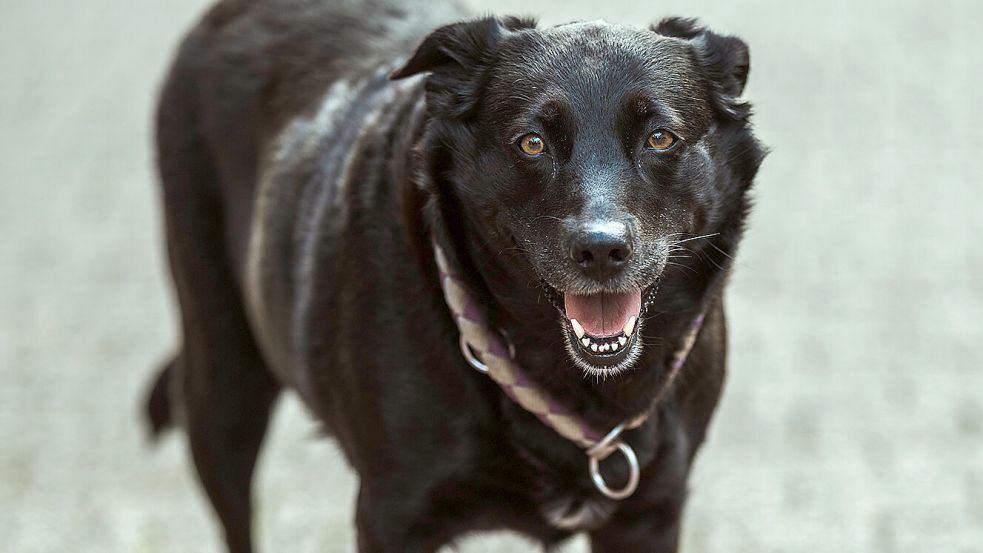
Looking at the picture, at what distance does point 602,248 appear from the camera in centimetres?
246

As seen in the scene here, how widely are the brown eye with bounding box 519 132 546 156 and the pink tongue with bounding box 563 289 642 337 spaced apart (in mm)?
273

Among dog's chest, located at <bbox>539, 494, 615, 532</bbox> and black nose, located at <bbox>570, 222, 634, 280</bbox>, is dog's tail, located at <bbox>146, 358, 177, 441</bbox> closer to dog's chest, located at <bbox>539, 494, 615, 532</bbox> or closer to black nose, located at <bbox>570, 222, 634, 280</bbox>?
dog's chest, located at <bbox>539, 494, 615, 532</bbox>

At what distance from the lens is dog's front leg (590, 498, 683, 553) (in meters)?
2.99

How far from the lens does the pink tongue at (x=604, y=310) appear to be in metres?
2.66

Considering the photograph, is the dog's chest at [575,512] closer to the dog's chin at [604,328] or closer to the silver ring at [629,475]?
the silver ring at [629,475]

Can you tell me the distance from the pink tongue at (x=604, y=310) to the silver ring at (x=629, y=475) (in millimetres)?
329

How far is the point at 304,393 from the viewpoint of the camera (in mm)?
3242

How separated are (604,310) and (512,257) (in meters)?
0.19

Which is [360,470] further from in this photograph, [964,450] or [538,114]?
[964,450]

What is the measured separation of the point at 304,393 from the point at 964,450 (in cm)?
231

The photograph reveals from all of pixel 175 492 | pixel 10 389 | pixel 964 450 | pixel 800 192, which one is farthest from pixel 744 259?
pixel 10 389

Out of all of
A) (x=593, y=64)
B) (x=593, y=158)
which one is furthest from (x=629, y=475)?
(x=593, y=64)

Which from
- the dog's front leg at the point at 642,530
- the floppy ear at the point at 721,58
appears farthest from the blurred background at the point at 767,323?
the dog's front leg at the point at 642,530

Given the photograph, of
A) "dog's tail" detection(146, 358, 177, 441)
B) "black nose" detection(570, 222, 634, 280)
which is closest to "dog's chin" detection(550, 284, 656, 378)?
"black nose" detection(570, 222, 634, 280)
